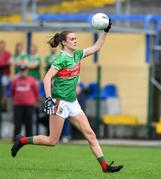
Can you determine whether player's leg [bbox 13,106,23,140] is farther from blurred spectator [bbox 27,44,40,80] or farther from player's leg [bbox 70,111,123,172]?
player's leg [bbox 70,111,123,172]

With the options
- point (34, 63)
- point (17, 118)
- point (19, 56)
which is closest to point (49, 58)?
point (34, 63)

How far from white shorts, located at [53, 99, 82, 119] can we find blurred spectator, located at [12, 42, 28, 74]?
1052cm

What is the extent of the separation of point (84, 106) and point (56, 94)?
34.4 feet

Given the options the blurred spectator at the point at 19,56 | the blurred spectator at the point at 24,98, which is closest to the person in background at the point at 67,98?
the blurred spectator at the point at 24,98

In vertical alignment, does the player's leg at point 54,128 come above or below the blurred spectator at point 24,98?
above

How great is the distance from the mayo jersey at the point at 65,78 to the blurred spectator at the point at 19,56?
1042 centimetres

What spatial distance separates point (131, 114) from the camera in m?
23.5

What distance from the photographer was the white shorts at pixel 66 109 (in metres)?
12.0

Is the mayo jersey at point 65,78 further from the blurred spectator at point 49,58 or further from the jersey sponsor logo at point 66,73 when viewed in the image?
the blurred spectator at point 49,58

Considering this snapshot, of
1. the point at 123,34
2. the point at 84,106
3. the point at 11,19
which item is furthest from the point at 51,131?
the point at 11,19

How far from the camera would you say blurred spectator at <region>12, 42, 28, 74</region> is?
22703 millimetres

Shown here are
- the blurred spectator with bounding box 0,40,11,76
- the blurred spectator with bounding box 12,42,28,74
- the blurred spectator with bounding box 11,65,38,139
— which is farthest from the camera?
the blurred spectator with bounding box 0,40,11,76

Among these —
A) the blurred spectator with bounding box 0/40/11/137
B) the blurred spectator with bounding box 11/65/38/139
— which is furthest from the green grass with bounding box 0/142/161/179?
the blurred spectator with bounding box 0/40/11/137

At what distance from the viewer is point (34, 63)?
22.8 m
